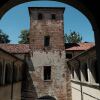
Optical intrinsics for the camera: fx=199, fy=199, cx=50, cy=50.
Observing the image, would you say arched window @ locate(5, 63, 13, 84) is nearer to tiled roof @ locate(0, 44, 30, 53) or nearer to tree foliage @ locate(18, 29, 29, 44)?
tiled roof @ locate(0, 44, 30, 53)

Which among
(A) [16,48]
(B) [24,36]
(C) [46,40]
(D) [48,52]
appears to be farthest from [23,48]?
(B) [24,36]

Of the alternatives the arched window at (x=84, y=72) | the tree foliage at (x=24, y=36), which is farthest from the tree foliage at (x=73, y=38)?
the arched window at (x=84, y=72)

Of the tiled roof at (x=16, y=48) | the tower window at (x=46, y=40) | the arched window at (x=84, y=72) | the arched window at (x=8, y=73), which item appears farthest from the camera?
the tower window at (x=46, y=40)

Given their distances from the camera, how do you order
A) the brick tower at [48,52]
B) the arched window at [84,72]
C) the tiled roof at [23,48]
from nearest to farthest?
1. the arched window at [84,72]
2. the brick tower at [48,52]
3. the tiled roof at [23,48]

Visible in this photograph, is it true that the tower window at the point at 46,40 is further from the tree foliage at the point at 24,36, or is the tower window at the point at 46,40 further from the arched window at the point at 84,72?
the tree foliage at the point at 24,36

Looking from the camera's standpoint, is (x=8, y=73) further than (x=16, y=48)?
No

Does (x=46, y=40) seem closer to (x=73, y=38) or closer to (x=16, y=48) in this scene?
(x=16, y=48)

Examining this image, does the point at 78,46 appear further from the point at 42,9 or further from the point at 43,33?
the point at 42,9

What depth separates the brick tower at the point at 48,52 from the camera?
2231 cm

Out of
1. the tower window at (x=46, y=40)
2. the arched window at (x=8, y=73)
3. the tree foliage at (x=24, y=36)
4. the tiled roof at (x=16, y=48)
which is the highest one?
the tree foliage at (x=24, y=36)

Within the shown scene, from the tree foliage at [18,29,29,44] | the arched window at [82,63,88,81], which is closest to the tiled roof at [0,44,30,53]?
the arched window at [82,63,88,81]

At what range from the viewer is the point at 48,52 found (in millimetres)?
23297

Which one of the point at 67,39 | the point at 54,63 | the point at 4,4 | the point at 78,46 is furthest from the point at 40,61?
the point at 67,39

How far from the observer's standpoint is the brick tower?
22.3m
